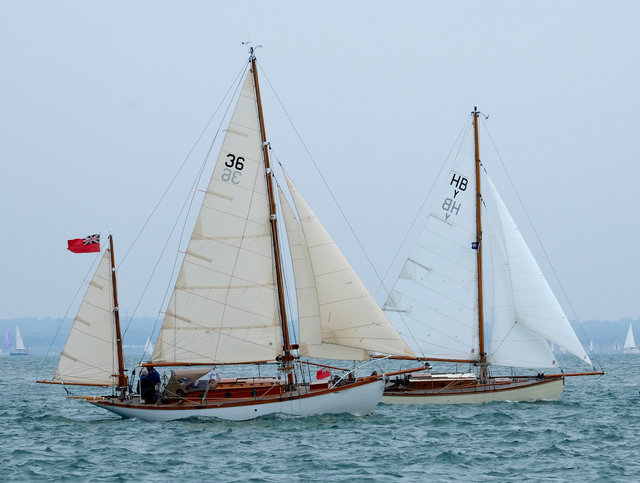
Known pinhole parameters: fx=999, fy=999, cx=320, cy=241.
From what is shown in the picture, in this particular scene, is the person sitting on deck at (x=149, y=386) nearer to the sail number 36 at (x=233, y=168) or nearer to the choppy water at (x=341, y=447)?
the choppy water at (x=341, y=447)

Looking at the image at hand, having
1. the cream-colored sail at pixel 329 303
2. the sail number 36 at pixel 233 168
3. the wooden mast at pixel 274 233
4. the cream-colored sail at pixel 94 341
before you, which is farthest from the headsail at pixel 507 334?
the cream-colored sail at pixel 94 341

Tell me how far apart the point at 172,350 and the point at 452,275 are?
13.1m

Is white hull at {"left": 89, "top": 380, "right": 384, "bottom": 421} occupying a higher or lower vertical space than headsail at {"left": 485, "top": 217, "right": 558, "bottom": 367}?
lower

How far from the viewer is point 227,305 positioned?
3112 centimetres

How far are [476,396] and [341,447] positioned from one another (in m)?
12.9

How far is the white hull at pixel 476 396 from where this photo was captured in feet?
122

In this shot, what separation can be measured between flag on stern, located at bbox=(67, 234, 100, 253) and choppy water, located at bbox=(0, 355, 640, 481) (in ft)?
19.0

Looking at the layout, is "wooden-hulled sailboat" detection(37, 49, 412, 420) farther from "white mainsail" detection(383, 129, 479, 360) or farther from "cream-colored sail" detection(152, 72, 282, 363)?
"white mainsail" detection(383, 129, 479, 360)

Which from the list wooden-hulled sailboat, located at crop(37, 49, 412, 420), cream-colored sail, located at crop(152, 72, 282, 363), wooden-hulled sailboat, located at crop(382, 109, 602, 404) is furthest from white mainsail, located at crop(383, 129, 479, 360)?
cream-colored sail, located at crop(152, 72, 282, 363)

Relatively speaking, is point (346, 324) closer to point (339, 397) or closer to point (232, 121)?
point (339, 397)

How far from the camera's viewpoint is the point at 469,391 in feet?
123

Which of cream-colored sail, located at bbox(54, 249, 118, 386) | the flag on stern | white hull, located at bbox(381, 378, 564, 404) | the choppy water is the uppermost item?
the flag on stern

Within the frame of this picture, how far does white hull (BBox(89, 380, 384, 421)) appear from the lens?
30125mm

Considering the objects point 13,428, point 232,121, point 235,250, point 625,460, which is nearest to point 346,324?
point 235,250
